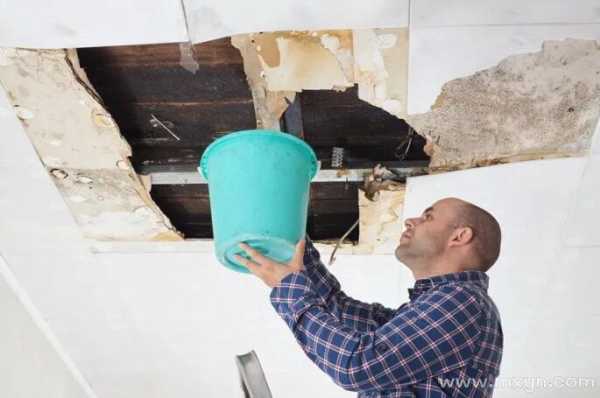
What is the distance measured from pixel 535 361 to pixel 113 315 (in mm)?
1613

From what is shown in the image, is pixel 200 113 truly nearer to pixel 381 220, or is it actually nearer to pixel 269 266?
pixel 269 266

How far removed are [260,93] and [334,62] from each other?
21 centimetres

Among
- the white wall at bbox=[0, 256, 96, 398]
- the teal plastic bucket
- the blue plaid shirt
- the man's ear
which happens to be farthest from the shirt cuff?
the white wall at bbox=[0, 256, 96, 398]

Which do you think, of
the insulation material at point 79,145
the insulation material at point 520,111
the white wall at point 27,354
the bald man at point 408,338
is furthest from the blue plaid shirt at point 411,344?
the white wall at point 27,354

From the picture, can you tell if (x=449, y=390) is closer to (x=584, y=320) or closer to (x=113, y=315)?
(x=584, y=320)

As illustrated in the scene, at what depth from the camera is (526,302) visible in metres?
2.22

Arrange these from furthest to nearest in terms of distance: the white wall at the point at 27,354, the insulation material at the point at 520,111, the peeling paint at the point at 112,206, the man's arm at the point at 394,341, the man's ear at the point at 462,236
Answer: the white wall at the point at 27,354
the peeling paint at the point at 112,206
the man's ear at the point at 462,236
the insulation material at the point at 520,111
the man's arm at the point at 394,341

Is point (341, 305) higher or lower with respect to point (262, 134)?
lower

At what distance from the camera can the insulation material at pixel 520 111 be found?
1.47 metres

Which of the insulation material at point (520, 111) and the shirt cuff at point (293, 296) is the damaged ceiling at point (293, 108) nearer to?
the insulation material at point (520, 111)

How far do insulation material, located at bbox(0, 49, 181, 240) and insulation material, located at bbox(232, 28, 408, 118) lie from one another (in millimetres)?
432

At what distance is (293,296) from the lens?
4.37 ft

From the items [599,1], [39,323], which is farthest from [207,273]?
[599,1]

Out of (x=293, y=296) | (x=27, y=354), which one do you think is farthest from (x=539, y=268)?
(x=27, y=354)
